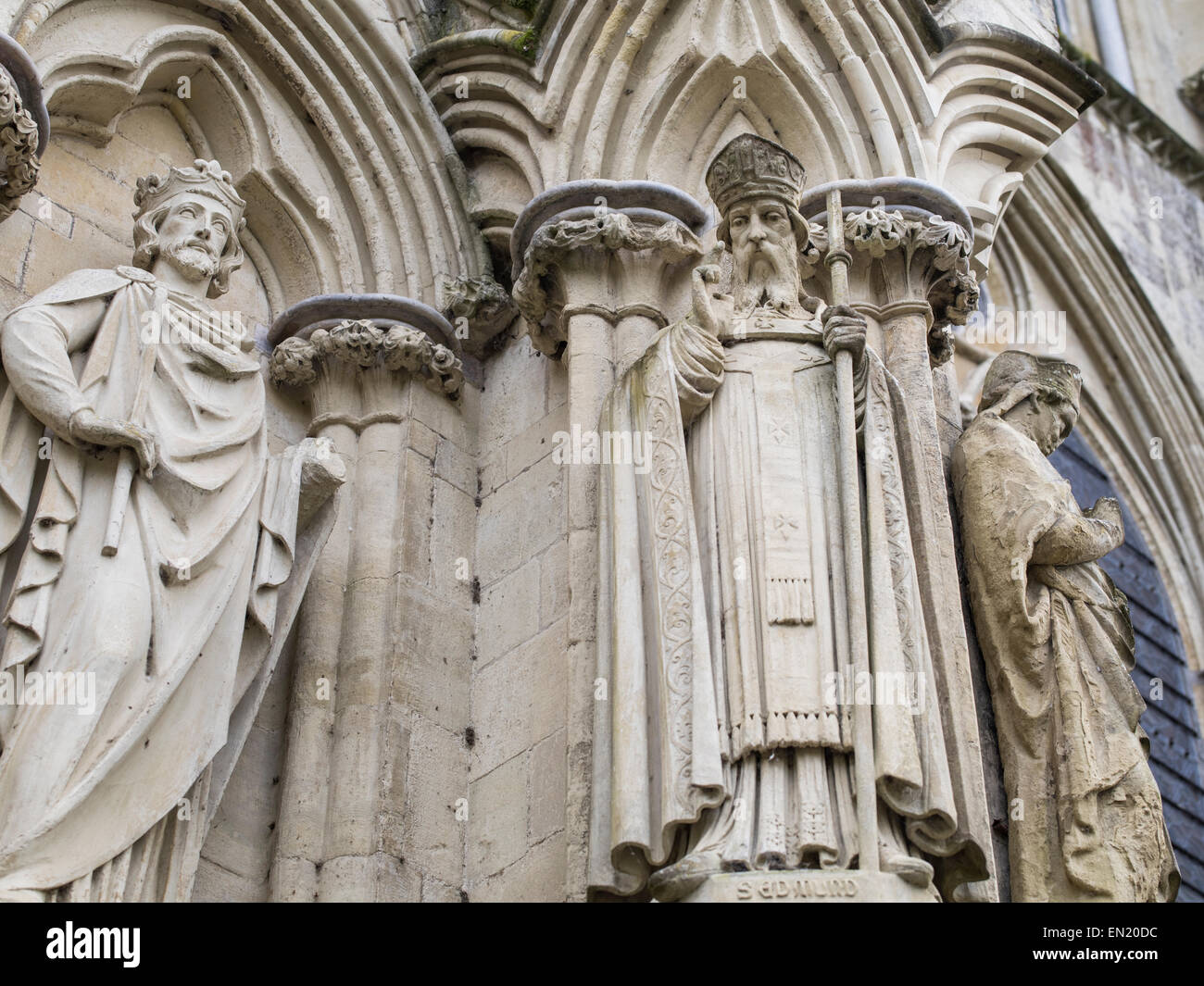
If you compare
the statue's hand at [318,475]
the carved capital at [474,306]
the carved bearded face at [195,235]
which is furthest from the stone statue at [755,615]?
the carved bearded face at [195,235]

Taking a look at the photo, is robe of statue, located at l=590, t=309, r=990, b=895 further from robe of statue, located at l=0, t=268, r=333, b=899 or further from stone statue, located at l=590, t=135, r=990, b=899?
robe of statue, located at l=0, t=268, r=333, b=899

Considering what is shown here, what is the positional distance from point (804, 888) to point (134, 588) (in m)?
2.13

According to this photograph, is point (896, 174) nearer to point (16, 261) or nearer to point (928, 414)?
point (928, 414)

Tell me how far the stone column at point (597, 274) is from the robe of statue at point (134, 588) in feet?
3.69

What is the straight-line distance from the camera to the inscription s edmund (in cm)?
552

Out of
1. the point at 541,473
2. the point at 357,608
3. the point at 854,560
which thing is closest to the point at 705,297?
the point at 854,560

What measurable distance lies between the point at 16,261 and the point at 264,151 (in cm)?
133

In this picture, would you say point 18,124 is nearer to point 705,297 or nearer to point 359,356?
point 359,356

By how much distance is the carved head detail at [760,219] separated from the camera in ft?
23.0

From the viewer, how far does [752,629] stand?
6.14 metres

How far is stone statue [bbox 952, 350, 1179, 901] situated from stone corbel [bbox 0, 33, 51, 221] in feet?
11.0

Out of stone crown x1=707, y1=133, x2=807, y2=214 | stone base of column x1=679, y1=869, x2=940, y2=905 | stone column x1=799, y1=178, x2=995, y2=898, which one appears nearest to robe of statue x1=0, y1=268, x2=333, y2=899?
stone base of column x1=679, y1=869, x2=940, y2=905

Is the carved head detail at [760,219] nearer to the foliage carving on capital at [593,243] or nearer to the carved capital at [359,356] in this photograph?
the foliage carving on capital at [593,243]

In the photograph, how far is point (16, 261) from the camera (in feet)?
23.7
